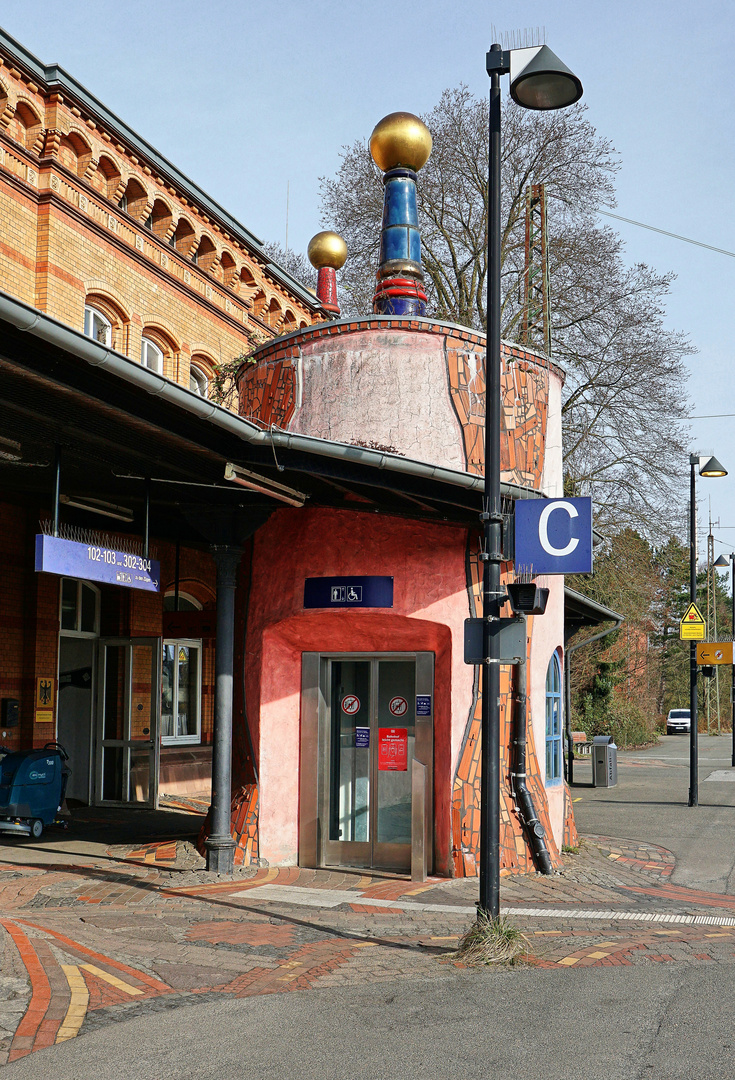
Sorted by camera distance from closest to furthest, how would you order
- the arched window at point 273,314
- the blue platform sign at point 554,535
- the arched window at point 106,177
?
the blue platform sign at point 554,535
the arched window at point 106,177
the arched window at point 273,314

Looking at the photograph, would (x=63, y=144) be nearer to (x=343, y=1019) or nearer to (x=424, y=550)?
(x=424, y=550)

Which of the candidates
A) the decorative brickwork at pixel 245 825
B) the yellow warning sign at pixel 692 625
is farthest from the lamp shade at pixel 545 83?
the yellow warning sign at pixel 692 625

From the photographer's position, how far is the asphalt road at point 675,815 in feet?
38.0

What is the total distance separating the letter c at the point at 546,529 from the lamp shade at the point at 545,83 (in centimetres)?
307

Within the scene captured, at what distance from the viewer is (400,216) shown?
1275cm

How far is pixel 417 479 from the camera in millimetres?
9867

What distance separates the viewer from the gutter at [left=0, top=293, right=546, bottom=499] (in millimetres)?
6207

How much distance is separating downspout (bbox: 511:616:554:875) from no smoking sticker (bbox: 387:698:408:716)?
1.19 metres

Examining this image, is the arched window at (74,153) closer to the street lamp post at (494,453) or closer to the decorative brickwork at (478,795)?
the decorative brickwork at (478,795)

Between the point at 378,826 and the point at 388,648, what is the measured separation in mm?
1869

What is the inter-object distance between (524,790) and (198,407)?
5460 millimetres

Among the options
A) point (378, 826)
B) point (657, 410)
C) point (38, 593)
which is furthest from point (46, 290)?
point (657, 410)

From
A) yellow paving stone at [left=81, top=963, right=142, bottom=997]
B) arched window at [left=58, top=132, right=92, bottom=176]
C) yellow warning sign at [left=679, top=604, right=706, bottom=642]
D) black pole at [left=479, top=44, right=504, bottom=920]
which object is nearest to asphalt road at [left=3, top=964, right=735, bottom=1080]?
yellow paving stone at [left=81, top=963, right=142, bottom=997]

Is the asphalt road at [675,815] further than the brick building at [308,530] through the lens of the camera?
Yes
